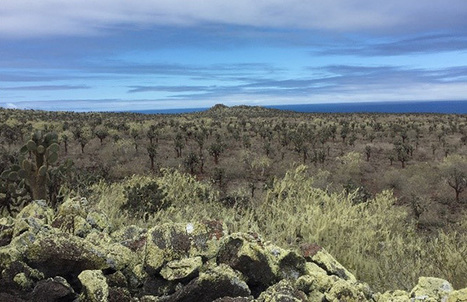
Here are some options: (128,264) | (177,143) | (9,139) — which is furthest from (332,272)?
(9,139)

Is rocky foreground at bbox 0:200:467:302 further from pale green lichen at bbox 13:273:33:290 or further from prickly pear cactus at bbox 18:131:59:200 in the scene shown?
prickly pear cactus at bbox 18:131:59:200

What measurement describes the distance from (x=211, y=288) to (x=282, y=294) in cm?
61

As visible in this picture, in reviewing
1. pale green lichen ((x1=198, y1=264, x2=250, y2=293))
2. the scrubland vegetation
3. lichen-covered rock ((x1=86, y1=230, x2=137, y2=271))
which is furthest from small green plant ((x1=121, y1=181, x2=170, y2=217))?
pale green lichen ((x1=198, y1=264, x2=250, y2=293))

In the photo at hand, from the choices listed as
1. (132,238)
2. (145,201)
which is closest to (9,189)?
(145,201)

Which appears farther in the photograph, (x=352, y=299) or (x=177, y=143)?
(x=177, y=143)

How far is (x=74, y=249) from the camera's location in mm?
3852

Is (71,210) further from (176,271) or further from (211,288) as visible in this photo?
(211,288)

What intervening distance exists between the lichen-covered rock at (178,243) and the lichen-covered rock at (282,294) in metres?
0.84

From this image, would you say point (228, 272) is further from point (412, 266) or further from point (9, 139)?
point (9, 139)

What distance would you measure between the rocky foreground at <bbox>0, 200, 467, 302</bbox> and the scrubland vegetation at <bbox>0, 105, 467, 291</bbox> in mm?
1281

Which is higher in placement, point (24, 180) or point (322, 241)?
point (24, 180)

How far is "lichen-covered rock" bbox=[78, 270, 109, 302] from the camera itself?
3449mm

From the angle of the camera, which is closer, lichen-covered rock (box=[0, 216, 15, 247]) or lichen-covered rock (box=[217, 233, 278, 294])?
lichen-covered rock (box=[217, 233, 278, 294])

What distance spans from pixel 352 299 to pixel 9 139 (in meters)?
31.7
